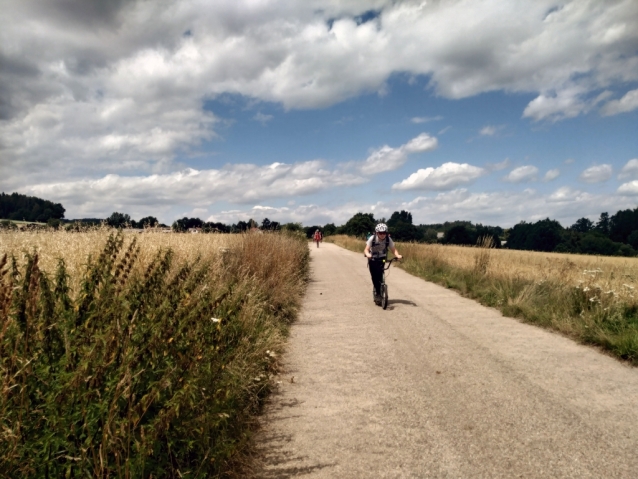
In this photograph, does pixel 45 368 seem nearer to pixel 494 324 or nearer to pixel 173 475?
pixel 173 475

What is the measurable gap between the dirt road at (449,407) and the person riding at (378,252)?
2522 mm

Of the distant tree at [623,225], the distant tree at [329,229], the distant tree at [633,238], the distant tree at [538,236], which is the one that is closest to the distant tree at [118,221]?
the distant tree at [538,236]

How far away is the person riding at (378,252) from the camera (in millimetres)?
10812

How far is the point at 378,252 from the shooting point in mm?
10984

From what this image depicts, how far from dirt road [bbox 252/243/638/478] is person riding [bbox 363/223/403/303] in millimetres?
2522

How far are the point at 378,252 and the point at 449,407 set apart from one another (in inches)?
257

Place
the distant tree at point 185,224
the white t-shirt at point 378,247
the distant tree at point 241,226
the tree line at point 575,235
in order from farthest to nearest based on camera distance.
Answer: the tree line at point 575,235, the distant tree at point 241,226, the distant tree at point 185,224, the white t-shirt at point 378,247

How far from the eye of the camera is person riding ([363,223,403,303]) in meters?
10.8

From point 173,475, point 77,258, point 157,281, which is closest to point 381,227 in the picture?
point 77,258

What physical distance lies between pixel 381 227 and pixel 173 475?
8.52 m

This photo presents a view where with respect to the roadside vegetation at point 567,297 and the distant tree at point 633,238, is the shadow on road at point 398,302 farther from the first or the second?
the distant tree at point 633,238

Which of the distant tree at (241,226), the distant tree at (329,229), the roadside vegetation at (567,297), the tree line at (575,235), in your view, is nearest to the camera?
the roadside vegetation at (567,297)

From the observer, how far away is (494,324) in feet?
28.4

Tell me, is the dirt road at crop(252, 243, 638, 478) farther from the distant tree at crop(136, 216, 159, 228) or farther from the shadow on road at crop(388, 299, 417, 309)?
the distant tree at crop(136, 216, 159, 228)
